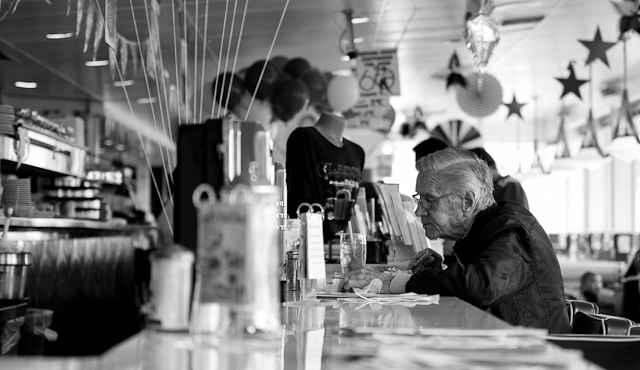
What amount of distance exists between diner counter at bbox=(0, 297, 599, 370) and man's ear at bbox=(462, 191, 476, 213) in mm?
1122

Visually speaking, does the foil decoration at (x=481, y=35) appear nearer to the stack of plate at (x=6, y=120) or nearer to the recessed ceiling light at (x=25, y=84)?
the stack of plate at (x=6, y=120)

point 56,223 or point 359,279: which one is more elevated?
point 56,223

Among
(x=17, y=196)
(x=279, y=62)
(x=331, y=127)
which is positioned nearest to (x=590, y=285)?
(x=279, y=62)

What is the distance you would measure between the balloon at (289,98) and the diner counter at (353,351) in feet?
20.6

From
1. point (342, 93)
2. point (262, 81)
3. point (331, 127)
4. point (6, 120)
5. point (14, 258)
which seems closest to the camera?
point (331, 127)

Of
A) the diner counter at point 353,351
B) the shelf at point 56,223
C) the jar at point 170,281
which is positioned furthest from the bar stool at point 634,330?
the shelf at point 56,223

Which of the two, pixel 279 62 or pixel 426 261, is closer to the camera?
pixel 426 261

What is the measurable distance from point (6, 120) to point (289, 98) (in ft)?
9.18

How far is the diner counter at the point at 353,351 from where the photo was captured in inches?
47.3

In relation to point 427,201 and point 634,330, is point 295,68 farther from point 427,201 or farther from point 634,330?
point 634,330

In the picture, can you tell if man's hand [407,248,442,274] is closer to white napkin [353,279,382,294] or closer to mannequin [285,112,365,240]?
white napkin [353,279,382,294]

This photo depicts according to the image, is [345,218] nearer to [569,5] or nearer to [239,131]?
[239,131]

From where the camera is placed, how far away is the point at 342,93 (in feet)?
28.6

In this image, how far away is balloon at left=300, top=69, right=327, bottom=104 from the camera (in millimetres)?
8617
